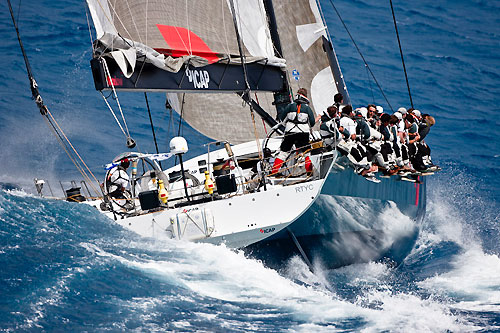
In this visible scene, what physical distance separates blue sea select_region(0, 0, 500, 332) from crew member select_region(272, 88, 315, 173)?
1674 millimetres

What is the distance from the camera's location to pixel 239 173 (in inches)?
344

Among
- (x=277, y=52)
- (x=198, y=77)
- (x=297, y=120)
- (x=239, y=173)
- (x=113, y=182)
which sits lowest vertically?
(x=239, y=173)

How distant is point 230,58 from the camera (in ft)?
31.4

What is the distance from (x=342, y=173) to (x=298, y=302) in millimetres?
2136

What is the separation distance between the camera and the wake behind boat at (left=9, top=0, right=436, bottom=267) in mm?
7809

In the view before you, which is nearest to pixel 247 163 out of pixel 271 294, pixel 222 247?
pixel 222 247

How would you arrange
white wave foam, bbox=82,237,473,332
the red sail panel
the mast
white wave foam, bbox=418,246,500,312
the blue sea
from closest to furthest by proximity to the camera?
the blue sea
white wave foam, bbox=82,237,473,332
white wave foam, bbox=418,246,500,312
the red sail panel
the mast

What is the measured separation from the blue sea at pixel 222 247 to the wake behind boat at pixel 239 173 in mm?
372

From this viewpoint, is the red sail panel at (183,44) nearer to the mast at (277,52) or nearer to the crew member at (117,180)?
the mast at (277,52)

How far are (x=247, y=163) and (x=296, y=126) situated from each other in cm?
260

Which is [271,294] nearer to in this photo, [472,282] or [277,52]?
[472,282]

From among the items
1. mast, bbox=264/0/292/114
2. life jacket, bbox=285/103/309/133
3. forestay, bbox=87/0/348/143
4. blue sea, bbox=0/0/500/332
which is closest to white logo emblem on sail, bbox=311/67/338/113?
forestay, bbox=87/0/348/143

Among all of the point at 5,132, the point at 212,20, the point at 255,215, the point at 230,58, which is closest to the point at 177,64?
the point at 230,58

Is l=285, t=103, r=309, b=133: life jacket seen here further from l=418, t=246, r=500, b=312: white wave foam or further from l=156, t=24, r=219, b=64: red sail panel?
l=418, t=246, r=500, b=312: white wave foam
